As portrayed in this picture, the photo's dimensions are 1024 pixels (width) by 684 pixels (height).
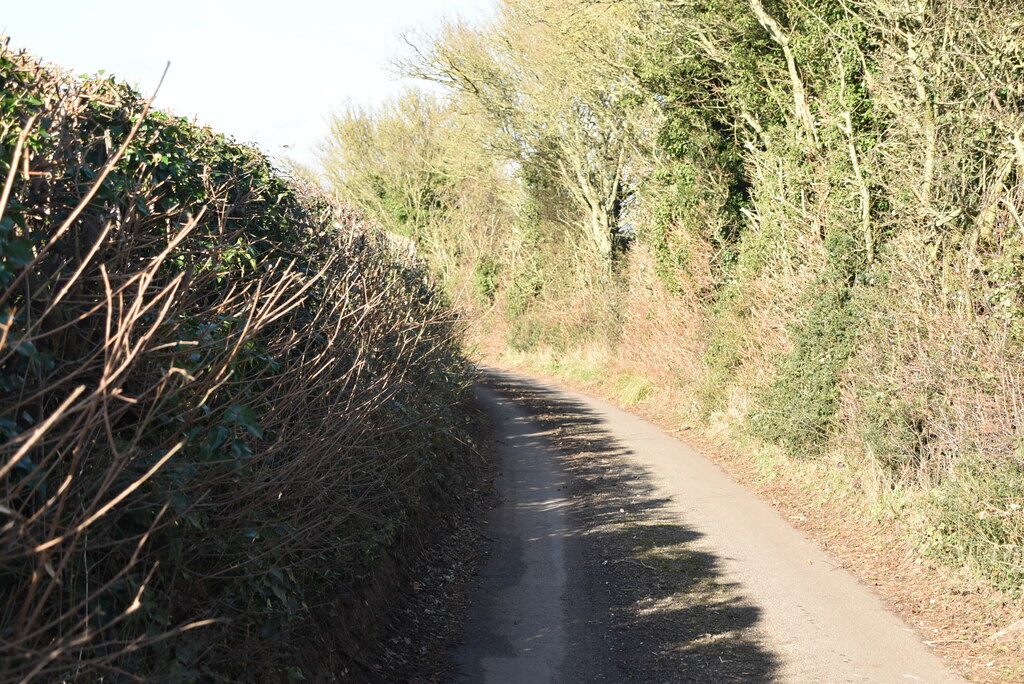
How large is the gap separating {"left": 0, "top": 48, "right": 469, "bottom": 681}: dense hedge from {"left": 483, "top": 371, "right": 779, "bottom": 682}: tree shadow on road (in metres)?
2.68

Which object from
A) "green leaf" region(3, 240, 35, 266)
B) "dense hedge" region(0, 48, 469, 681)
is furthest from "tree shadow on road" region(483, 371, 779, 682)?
"green leaf" region(3, 240, 35, 266)

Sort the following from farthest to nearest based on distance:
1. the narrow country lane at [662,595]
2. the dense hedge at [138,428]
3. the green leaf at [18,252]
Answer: the narrow country lane at [662,595] → the green leaf at [18,252] → the dense hedge at [138,428]

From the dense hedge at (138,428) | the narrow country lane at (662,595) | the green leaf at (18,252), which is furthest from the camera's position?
the narrow country lane at (662,595)

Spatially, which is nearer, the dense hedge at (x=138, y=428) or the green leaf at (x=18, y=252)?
the dense hedge at (x=138, y=428)

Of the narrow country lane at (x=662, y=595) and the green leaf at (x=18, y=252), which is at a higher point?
the green leaf at (x=18, y=252)

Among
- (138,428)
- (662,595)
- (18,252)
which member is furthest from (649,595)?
(18,252)

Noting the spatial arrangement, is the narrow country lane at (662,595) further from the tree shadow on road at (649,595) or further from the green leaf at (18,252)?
the green leaf at (18,252)

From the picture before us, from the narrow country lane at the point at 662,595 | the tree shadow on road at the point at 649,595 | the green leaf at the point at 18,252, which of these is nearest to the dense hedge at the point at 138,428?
the green leaf at the point at 18,252

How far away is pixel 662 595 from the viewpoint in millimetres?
9117

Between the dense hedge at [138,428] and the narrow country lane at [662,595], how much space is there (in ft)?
7.41

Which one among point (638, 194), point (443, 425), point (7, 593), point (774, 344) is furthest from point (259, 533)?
point (638, 194)

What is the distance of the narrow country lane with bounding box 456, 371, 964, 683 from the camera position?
292 inches

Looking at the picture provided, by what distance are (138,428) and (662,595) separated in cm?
678

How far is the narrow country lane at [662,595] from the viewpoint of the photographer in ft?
24.3
